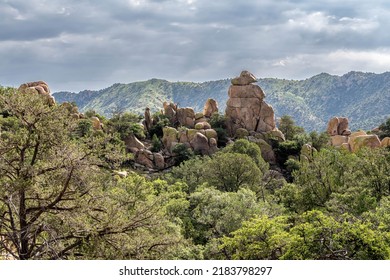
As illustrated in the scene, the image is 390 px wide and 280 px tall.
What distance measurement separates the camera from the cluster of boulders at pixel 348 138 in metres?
74.6

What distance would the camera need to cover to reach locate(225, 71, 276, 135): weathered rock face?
87625mm

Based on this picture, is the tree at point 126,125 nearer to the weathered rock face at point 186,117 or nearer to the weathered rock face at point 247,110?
the weathered rock face at point 186,117

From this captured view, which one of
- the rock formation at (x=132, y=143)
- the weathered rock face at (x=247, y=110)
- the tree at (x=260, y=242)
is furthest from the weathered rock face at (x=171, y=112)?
the tree at (x=260, y=242)

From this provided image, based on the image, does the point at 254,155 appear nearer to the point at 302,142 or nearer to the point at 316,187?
the point at 302,142

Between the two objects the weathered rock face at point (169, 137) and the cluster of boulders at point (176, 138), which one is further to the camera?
the weathered rock face at point (169, 137)

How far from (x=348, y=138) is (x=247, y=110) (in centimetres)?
2012

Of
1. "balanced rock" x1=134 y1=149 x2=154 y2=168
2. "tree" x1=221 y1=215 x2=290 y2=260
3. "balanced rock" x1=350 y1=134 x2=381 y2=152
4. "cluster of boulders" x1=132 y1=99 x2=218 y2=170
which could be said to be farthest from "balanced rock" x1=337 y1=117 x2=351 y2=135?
"tree" x1=221 y1=215 x2=290 y2=260

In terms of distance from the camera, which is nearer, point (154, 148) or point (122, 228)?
point (122, 228)

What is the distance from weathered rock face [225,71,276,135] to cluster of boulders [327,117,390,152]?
12387mm

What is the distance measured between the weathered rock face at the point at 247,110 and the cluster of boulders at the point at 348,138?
12387 millimetres

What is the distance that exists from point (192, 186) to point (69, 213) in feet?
143

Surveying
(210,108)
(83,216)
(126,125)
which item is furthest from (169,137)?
(83,216)

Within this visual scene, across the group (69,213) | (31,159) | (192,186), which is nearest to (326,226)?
(69,213)
